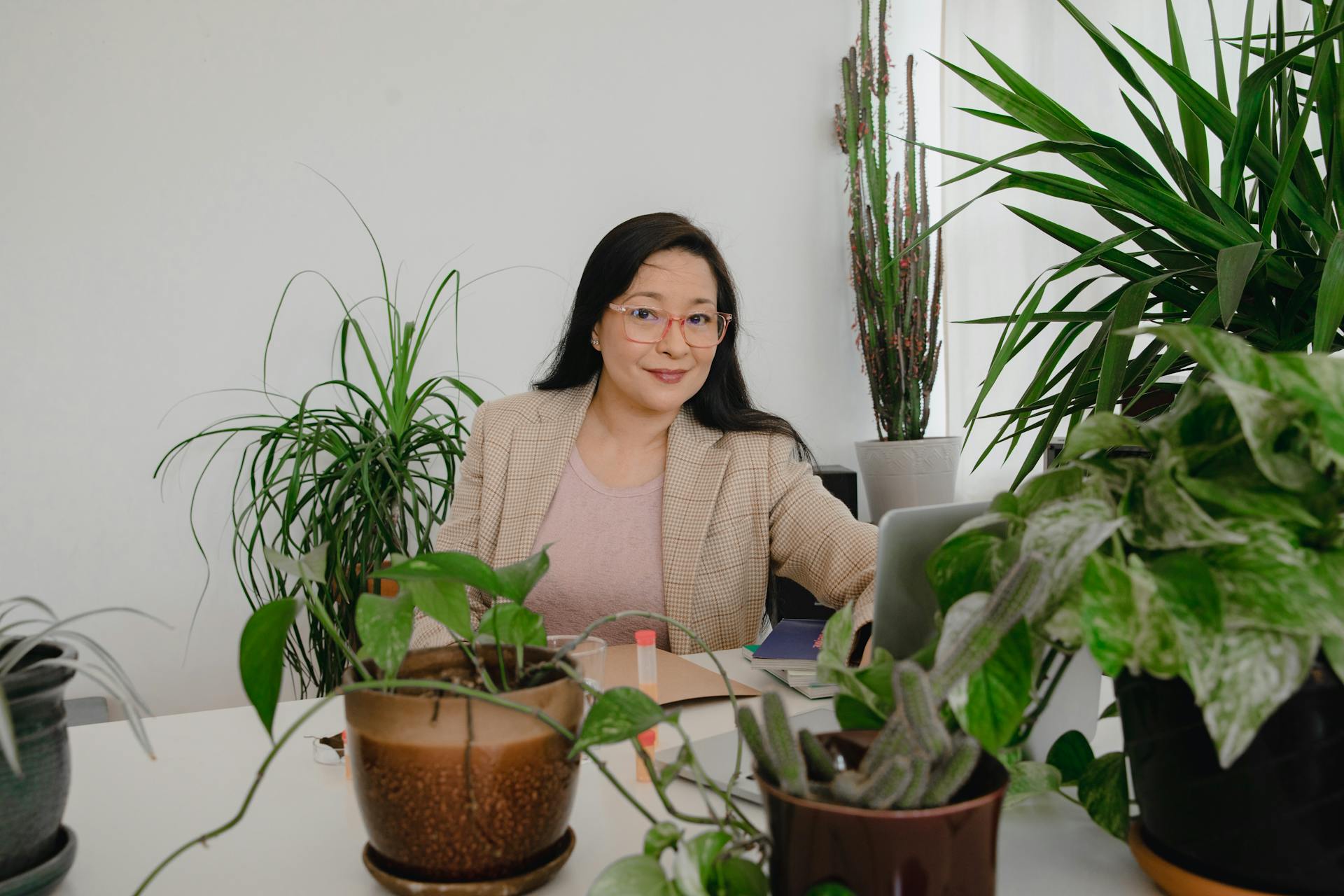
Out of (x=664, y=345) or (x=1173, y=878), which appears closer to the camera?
(x=1173, y=878)

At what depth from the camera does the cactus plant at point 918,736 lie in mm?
448

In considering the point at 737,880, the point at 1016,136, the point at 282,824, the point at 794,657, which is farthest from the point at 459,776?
the point at 1016,136

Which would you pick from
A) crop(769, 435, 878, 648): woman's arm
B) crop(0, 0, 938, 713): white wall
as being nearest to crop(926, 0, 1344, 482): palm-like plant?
crop(769, 435, 878, 648): woman's arm

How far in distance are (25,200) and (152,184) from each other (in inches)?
12.3

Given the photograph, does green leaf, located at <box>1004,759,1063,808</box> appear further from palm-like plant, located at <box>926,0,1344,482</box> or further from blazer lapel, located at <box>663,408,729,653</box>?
blazer lapel, located at <box>663,408,729,653</box>

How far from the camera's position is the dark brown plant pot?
1.53ft

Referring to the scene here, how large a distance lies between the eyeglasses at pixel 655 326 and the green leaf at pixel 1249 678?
1.42m

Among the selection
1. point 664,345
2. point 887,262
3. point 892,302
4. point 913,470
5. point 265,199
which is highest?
point 265,199

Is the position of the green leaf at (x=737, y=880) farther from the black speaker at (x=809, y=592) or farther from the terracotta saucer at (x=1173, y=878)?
the black speaker at (x=809, y=592)

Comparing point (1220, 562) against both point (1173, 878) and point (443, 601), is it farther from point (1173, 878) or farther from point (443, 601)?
point (443, 601)

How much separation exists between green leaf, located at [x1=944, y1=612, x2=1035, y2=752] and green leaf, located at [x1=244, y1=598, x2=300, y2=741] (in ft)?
1.17

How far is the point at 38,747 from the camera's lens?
0.59 m

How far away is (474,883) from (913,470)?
2632 mm

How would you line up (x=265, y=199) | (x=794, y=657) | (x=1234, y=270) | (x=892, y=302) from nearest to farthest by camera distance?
(x=794, y=657) → (x=1234, y=270) → (x=265, y=199) → (x=892, y=302)
